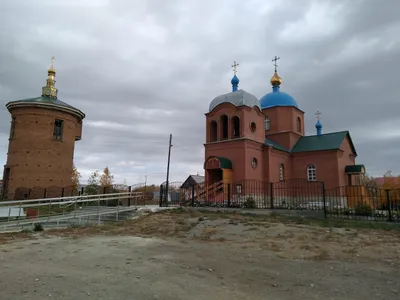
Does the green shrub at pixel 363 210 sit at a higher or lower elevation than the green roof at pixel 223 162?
lower

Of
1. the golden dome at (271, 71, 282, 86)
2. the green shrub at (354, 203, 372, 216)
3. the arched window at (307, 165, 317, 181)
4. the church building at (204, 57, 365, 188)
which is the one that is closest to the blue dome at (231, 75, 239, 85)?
the church building at (204, 57, 365, 188)

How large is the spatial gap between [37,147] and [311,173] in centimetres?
2148

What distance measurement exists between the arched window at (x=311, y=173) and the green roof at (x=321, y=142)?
1.48m

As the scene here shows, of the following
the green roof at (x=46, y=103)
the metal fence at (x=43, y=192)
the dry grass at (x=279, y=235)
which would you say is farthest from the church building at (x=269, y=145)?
the green roof at (x=46, y=103)

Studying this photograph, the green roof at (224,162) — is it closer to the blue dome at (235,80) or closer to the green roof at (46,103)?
the blue dome at (235,80)

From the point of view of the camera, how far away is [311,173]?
85.1ft

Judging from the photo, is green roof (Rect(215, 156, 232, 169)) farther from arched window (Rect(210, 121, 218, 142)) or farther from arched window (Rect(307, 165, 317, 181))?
arched window (Rect(307, 165, 317, 181))

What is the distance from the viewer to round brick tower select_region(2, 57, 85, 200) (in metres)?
21.3

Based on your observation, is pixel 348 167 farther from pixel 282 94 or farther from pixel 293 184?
pixel 282 94

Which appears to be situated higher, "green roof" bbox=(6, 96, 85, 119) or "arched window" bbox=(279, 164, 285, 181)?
"green roof" bbox=(6, 96, 85, 119)

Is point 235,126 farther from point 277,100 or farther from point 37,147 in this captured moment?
point 37,147

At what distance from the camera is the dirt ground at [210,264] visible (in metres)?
4.15

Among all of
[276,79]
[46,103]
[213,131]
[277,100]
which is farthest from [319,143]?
[46,103]

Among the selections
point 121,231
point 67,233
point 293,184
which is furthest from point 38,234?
point 293,184
